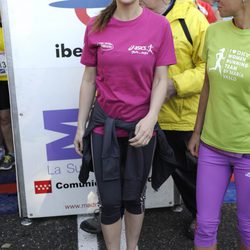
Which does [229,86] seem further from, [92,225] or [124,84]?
[92,225]

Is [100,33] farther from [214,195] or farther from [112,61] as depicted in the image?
[214,195]

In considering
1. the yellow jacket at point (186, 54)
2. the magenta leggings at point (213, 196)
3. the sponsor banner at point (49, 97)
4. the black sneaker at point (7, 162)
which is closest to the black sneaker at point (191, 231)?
the sponsor banner at point (49, 97)

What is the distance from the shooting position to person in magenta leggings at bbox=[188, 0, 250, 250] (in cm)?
202

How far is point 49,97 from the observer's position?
293 cm

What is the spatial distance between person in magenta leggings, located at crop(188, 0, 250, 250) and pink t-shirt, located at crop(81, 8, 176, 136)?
256mm

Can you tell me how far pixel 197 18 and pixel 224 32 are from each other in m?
0.49

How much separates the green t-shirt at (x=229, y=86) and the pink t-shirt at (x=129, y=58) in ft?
0.78

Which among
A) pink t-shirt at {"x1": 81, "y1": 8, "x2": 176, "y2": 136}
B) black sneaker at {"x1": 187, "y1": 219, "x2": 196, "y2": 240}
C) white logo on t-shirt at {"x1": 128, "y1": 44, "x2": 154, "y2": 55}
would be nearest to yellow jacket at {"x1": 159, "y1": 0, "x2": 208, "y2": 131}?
pink t-shirt at {"x1": 81, "y1": 8, "x2": 176, "y2": 136}

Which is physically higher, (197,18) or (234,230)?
(197,18)

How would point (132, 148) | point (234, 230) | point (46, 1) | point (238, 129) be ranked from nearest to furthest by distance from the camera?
point (238, 129)
point (132, 148)
point (46, 1)
point (234, 230)

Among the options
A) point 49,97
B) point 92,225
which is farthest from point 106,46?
point 92,225

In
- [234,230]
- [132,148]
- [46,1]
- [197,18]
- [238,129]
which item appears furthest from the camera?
[234,230]

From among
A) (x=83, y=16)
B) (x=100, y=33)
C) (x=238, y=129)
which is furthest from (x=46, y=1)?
(x=238, y=129)

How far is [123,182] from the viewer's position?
2.33 metres
